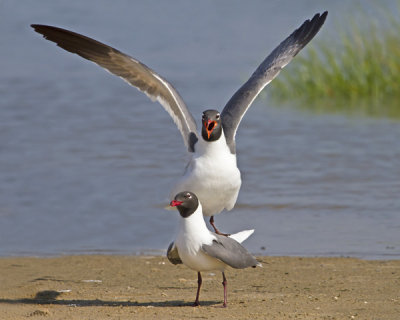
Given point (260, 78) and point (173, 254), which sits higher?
point (260, 78)

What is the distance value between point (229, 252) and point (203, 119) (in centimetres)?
154

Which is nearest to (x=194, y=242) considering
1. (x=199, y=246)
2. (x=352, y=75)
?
(x=199, y=246)

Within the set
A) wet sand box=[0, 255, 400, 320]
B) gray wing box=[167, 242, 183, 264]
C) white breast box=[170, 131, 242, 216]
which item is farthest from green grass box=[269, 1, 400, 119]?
gray wing box=[167, 242, 183, 264]

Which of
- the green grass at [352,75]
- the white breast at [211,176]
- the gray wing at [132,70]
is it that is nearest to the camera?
the white breast at [211,176]

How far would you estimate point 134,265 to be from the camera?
824 centimetres

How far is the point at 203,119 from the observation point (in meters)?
7.70

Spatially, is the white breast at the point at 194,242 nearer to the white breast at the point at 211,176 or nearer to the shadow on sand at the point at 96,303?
the shadow on sand at the point at 96,303

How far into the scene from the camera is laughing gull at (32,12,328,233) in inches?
299

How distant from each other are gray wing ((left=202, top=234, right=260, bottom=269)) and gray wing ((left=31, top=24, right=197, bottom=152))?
5.10 ft

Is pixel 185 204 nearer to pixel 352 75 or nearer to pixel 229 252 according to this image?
pixel 229 252

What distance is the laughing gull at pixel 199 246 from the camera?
255 inches

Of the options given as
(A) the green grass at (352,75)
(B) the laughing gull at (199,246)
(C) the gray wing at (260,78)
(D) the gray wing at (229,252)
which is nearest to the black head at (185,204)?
(B) the laughing gull at (199,246)

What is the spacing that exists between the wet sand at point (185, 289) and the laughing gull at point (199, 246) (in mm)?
299

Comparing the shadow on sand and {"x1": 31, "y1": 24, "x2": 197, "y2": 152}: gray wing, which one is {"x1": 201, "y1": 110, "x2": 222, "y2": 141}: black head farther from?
the shadow on sand
